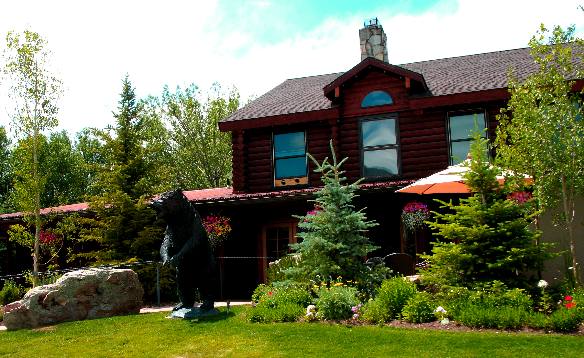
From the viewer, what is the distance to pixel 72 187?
141 ft

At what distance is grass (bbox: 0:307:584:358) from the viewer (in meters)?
6.65

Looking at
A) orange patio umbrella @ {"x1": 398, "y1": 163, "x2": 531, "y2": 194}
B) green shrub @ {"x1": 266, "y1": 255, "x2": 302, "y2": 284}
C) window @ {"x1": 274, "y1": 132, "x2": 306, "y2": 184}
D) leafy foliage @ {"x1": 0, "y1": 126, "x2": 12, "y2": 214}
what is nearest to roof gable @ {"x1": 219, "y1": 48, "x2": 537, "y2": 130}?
window @ {"x1": 274, "y1": 132, "x2": 306, "y2": 184}

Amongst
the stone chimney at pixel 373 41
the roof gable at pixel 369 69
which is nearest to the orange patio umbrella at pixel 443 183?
the roof gable at pixel 369 69

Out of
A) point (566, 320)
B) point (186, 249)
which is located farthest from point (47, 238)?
point (566, 320)

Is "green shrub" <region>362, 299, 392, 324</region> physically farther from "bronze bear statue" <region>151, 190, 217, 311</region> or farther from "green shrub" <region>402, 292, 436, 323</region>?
"bronze bear statue" <region>151, 190, 217, 311</region>

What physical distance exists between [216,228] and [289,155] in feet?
11.0

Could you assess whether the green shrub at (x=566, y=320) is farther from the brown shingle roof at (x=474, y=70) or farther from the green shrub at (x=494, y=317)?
the brown shingle roof at (x=474, y=70)

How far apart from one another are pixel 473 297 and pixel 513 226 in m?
1.37

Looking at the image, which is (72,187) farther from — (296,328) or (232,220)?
(296,328)

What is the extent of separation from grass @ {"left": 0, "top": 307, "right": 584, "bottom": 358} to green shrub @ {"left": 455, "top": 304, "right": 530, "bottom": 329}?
35 cm

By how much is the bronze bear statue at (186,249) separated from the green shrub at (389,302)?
306cm

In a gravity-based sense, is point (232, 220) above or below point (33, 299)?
above

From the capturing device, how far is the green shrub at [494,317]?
292 inches

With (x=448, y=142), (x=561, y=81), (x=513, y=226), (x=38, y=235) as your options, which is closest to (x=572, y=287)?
(x=513, y=226)
